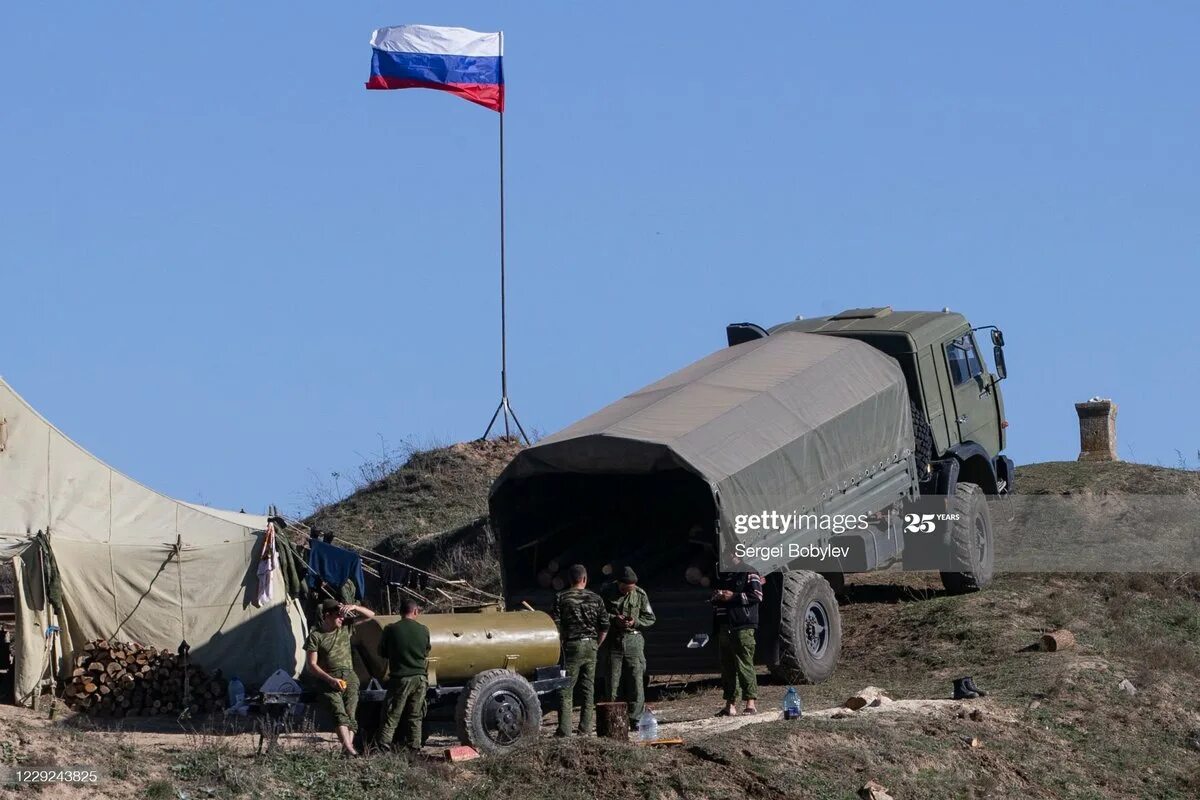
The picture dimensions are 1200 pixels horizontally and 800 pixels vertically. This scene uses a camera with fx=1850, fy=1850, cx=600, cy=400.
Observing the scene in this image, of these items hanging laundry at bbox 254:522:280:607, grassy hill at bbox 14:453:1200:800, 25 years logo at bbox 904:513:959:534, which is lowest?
grassy hill at bbox 14:453:1200:800

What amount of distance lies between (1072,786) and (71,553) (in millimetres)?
10515

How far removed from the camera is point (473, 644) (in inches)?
591

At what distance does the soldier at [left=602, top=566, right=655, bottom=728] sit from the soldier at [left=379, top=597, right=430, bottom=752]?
1942 millimetres

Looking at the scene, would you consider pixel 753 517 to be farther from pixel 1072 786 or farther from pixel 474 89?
pixel 474 89

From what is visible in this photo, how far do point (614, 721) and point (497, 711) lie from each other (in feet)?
3.08

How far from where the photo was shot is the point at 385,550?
91.4 feet

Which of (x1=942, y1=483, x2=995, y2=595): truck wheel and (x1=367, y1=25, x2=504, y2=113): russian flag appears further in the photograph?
(x1=367, y1=25, x2=504, y2=113): russian flag

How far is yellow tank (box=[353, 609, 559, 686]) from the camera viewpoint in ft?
48.5

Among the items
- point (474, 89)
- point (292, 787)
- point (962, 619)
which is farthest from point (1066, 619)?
point (474, 89)

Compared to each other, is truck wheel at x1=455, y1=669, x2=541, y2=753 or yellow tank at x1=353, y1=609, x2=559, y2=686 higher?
yellow tank at x1=353, y1=609, x2=559, y2=686

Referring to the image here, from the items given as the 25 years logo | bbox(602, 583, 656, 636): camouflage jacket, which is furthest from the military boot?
the 25 years logo

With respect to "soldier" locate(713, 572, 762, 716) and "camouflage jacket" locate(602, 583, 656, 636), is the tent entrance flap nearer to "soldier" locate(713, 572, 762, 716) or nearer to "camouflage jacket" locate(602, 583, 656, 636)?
"soldier" locate(713, 572, 762, 716)

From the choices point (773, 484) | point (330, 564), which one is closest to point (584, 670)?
point (773, 484)

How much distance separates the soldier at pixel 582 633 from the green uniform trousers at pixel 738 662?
1371 mm
